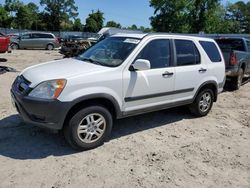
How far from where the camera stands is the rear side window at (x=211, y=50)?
19.8ft

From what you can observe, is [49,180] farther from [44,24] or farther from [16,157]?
[44,24]

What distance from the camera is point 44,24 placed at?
228ft

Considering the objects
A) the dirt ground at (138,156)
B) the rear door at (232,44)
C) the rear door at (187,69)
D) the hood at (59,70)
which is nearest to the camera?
the dirt ground at (138,156)

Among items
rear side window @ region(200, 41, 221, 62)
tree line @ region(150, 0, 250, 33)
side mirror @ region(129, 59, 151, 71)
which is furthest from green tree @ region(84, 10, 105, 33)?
side mirror @ region(129, 59, 151, 71)

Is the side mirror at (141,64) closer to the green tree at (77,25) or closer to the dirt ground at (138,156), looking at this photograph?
the dirt ground at (138,156)

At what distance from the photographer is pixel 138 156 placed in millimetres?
4297

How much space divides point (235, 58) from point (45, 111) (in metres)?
6.97

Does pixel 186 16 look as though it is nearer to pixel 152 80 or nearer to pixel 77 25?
pixel 77 25

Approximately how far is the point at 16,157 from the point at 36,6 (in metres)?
80.3

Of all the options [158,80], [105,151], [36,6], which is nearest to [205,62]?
[158,80]

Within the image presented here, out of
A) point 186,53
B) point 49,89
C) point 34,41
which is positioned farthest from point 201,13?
point 49,89

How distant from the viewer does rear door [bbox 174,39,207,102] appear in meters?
5.36

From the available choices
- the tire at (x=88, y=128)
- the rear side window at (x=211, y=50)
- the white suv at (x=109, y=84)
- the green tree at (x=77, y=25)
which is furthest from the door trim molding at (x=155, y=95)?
the green tree at (x=77, y=25)

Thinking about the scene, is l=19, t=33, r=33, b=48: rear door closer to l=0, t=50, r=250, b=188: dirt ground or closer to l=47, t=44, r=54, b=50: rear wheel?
l=47, t=44, r=54, b=50: rear wheel
